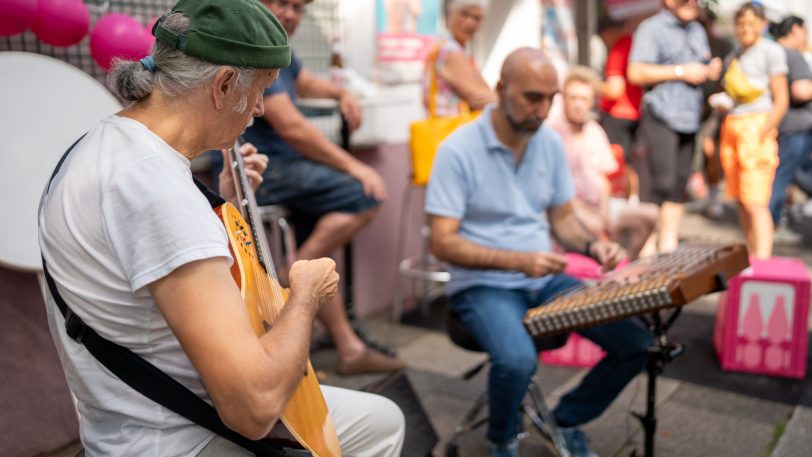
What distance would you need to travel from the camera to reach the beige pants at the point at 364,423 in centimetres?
192

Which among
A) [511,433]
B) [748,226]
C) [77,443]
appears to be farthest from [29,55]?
[748,226]

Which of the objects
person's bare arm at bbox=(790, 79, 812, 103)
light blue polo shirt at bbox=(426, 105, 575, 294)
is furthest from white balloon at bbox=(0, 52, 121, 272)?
person's bare arm at bbox=(790, 79, 812, 103)

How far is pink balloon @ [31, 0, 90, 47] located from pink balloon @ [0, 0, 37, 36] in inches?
1.8

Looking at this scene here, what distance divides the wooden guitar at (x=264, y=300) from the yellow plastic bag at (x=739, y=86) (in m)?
4.39

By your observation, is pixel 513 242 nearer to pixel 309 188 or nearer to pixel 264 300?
pixel 309 188

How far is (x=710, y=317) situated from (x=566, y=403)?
230 centimetres

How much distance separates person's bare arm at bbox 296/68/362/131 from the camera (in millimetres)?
3992

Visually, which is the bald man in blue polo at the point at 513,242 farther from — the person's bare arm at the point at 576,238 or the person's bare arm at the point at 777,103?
the person's bare arm at the point at 777,103

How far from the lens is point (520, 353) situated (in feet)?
8.43

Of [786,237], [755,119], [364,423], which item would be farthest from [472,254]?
[786,237]

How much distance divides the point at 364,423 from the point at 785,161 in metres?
4.78

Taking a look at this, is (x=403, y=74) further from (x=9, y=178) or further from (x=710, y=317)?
(x=9, y=178)

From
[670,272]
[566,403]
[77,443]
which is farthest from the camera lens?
[77,443]

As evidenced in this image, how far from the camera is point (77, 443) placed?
3135 millimetres
